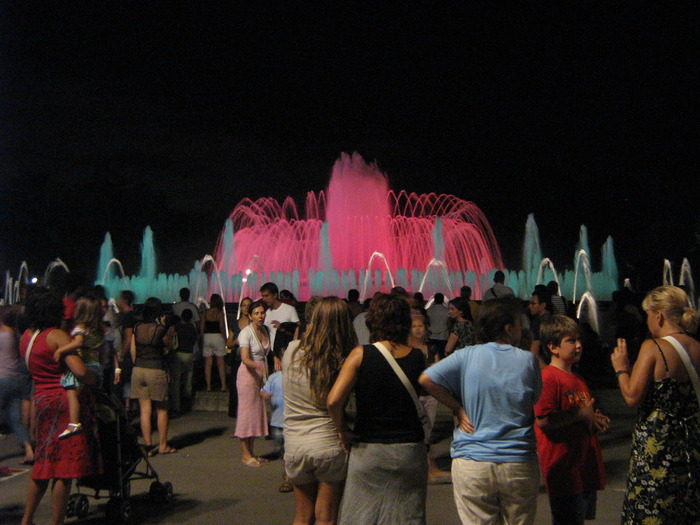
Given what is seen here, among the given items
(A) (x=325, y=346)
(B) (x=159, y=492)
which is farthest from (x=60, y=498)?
(A) (x=325, y=346)

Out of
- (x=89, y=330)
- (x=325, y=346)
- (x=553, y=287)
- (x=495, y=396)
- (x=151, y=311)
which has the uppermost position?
(x=553, y=287)

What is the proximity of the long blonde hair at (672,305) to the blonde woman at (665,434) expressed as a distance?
0.13 metres

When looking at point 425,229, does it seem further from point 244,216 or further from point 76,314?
point 76,314

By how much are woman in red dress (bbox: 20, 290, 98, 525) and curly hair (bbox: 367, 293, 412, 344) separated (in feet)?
8.56

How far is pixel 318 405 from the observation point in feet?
15.6

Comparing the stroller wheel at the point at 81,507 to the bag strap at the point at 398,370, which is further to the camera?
the stroller wheel at the point at 81,507

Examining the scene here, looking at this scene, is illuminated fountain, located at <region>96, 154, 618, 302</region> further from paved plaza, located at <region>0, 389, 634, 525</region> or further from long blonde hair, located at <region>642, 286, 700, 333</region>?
long blonde hair, located at <region>642, 286, 700, 333</region>

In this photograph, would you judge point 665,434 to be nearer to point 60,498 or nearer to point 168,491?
point 60,498

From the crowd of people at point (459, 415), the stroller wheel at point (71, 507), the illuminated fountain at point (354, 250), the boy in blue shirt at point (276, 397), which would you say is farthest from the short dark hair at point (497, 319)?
the illuminated fountain at point (354, 250)

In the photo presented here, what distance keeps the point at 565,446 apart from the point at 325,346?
5.28 ft

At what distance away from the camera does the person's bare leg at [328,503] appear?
189 inches

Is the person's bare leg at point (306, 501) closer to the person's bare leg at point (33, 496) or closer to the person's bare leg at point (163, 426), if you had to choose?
the person's bare leg at point (33, 496)

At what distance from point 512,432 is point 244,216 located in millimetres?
31942

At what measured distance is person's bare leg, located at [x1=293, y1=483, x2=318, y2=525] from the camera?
4945mm
